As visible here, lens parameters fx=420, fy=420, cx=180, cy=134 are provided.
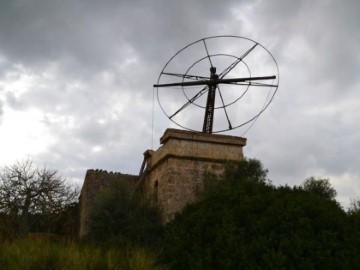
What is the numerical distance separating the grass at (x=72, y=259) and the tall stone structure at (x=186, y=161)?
4510 millimetres

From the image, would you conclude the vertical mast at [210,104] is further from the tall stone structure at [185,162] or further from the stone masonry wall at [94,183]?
the stone masonry wall at [94,183]

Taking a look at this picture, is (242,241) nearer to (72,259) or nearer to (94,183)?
(72,259)

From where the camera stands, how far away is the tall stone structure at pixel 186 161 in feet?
45.4

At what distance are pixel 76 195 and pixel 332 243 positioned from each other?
17.6 m

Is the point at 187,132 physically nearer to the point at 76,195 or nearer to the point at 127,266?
the point at 127,266

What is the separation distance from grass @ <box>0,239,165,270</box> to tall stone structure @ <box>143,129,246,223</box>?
451 centimetres

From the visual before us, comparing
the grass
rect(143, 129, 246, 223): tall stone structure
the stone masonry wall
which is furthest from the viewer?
the stone masonry wall

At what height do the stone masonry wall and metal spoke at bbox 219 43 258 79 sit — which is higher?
metal spoke at bbox 219 43 258 79

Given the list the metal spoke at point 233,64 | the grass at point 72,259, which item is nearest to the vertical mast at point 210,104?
the metal spoke at point 233,64

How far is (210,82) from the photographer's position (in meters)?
17.2

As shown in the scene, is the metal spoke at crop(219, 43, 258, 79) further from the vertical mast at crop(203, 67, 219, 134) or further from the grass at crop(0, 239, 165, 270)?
the grass at crop(0, 239, 165, 270)

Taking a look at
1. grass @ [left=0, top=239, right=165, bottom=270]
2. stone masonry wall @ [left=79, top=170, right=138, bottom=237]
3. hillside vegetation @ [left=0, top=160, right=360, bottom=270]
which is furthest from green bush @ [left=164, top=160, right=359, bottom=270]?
stone masonry wall @ [left=79, top=170, right=138, bottom=237]

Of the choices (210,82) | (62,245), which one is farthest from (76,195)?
(62,245)

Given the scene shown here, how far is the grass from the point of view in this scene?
8336mm
